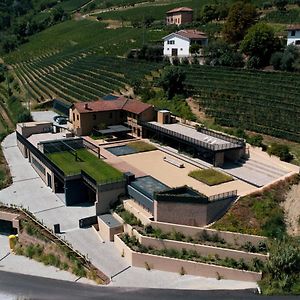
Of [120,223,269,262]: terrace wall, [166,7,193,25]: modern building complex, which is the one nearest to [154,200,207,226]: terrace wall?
[120,223,269,262]: terrace wall

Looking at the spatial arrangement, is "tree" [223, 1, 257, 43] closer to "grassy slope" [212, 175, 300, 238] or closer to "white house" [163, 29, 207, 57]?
"white house" [163, 29, 207, 57]

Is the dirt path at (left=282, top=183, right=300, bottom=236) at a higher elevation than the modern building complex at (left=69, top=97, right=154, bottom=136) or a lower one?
lower

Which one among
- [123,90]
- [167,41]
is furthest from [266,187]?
[167,41]

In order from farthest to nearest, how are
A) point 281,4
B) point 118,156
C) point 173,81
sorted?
point 281,4 < point 173,81 < point 118,156

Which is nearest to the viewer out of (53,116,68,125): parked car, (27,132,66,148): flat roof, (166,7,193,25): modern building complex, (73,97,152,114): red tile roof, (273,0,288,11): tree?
(27,132,66,148): flat roof

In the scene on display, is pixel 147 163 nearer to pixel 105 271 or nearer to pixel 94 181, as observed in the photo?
pixel 94 181

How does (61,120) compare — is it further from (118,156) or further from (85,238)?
(85,238)

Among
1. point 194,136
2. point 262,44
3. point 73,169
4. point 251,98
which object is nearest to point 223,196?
point 194,136
